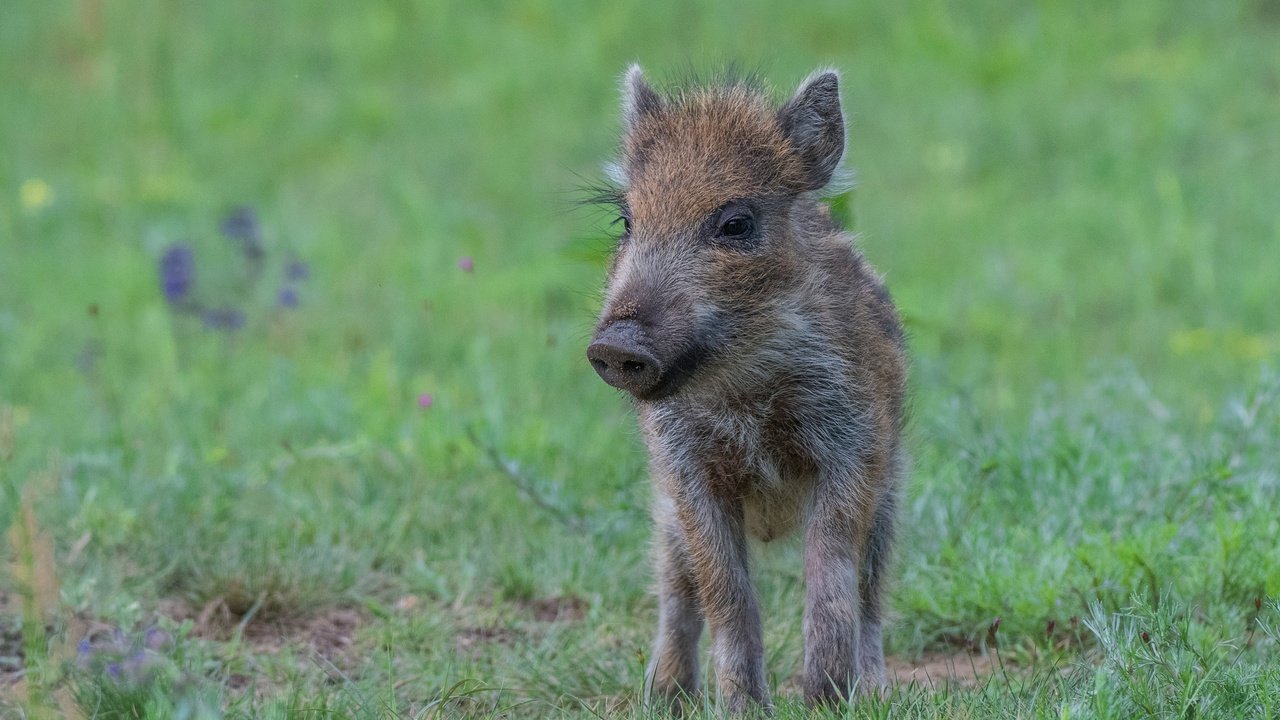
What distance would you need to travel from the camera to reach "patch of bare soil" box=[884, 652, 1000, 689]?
14.9ft

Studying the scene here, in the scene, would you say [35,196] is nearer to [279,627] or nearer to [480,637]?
[279,627]

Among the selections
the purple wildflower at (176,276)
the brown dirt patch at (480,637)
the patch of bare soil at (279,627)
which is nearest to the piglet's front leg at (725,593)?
the brown dirt patch at (480,637)

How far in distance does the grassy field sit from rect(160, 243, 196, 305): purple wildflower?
0.03m

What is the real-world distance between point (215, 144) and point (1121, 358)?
305 inches

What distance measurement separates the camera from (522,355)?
27.3 feet

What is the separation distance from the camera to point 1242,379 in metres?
7.40

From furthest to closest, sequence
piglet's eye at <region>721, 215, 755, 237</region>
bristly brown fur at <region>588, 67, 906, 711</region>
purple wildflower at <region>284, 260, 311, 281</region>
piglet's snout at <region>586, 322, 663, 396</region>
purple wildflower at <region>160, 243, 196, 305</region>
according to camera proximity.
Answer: purple wildflower at <region>284, 260, 311, 281</region>, purple wildflower at <region>160, 243, 196, 305</region>, piglet's eye at <region>721, 215, 755, 237</region>, bristly brown fur at <region>588, 67, 906, 711</region>, piglet's snout at <region>586, 322, 663, 396</region>

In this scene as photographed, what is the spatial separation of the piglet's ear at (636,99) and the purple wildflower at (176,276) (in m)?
4.37

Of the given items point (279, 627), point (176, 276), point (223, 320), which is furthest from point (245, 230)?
point (279, 627)

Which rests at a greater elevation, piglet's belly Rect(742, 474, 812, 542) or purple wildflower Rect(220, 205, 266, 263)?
purple wildflower Rect(220, 205, 266, 263)

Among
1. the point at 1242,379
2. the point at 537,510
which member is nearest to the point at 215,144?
the point at 537,510

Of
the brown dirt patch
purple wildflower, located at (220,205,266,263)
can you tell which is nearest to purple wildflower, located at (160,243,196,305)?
purple wildflower, located at (220,205,266,263)

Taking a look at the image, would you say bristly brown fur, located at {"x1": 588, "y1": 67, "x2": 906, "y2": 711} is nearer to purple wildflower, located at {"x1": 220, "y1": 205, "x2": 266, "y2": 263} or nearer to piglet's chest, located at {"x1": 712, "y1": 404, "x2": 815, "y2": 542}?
piglet's chest, located at {"x1": 712, "y1": 404, "x2": 815, "y2": 542}

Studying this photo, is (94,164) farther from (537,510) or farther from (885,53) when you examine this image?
(537,510)
